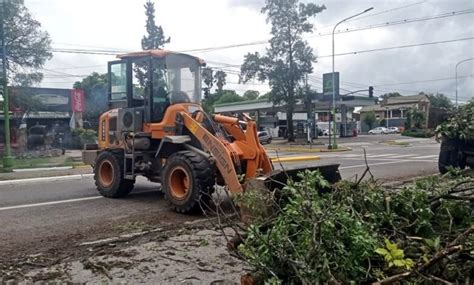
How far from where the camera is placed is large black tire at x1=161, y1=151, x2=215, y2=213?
773 cm

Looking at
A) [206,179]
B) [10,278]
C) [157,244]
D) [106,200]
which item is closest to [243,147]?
[206,179]

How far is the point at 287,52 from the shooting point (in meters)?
44.9

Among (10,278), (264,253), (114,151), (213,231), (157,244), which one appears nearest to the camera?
(264,253)

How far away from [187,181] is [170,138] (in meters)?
0.99

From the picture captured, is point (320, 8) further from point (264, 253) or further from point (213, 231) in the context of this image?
point (264, 253)

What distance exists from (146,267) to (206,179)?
2679 mm

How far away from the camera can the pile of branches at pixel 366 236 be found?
9.44ft

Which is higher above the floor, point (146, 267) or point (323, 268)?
point (323, 268)

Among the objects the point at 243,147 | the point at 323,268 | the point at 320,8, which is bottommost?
the point at 323,268

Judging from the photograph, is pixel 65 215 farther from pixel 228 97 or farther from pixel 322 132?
pixel 228 97

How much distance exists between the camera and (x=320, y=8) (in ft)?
150

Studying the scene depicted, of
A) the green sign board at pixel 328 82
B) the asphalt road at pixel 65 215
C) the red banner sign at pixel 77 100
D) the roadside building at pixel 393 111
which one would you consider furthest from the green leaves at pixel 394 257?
the roadside building at pixel 393 111

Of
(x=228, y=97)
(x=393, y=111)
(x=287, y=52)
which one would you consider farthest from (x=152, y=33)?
(x=393, y=111)

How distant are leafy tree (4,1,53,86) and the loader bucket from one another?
20451mm
